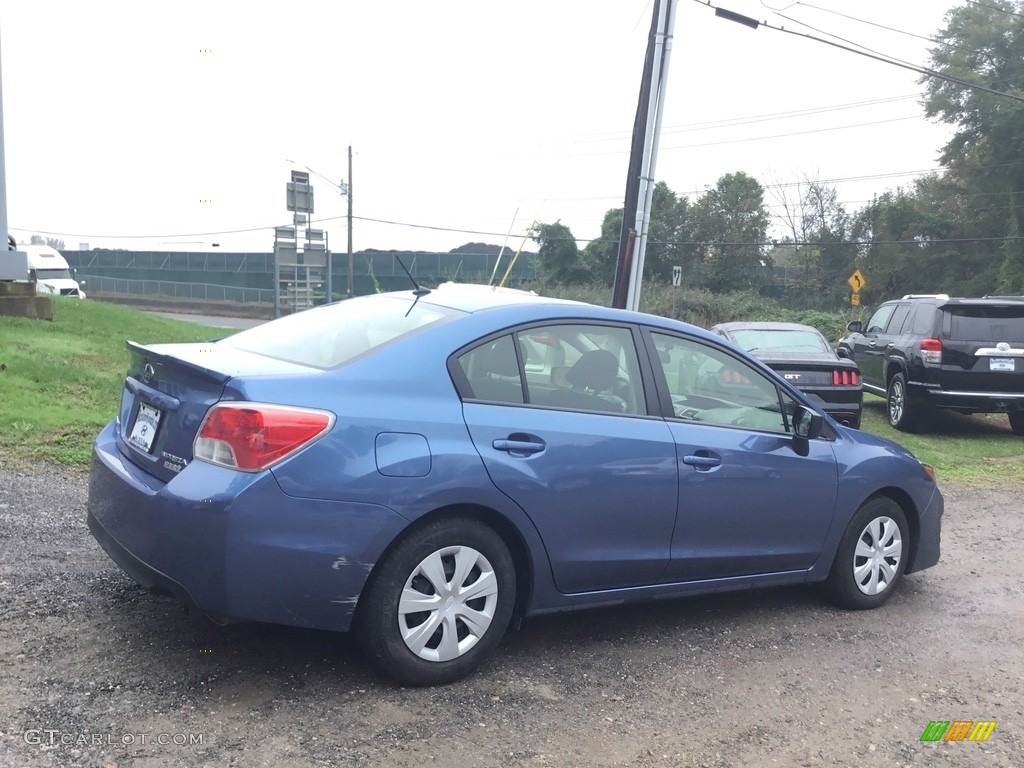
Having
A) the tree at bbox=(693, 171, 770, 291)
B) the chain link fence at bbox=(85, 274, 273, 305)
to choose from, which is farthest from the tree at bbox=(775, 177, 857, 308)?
the chain link fence at bbox=(85, 274, 273, 305)

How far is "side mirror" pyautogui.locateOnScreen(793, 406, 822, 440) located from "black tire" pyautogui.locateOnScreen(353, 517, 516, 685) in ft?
5.99

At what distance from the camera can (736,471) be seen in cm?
483

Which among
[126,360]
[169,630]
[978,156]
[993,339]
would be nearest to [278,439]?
[169,630]

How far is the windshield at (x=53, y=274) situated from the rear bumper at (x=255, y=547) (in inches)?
1199

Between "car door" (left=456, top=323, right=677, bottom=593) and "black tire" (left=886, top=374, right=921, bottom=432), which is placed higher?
"car door" (left=456, top=323, right=677, bottom=593)

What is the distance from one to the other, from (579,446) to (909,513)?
2.50 meters

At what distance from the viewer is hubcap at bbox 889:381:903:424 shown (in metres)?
13.3

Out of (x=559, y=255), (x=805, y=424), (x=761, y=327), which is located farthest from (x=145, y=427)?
(x=559, y=255)

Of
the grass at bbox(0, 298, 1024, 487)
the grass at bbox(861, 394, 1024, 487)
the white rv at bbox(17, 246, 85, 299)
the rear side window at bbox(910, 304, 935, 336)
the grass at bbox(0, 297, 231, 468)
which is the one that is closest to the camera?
the grass at bbox(0, 297, 231, 468)

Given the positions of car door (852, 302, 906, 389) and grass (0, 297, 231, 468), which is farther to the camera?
car door (852, 302, 906, 389)

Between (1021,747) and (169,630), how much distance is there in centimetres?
349

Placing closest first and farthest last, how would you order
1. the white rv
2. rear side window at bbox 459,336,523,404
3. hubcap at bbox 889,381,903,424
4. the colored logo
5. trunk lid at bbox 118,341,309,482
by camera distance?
trunk lid at bbox 118,341,309,482 → the colored logo → rear side window at bbox 459,336,523,404 → hubcap at bbox 889,381,903,424 → the white rv

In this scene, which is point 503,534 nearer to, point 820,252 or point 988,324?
point 988,324

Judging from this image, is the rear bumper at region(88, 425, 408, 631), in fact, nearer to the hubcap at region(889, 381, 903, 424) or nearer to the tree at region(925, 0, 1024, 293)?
the hubcap at region(889, 381, 903, 424)
